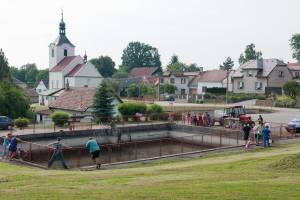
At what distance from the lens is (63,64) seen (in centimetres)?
8975

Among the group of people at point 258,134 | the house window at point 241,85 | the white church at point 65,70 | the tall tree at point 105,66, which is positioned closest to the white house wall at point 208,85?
the house window at point 241,85

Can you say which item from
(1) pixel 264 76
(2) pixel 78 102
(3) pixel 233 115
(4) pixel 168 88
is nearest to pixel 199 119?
(3) pixel 233 115

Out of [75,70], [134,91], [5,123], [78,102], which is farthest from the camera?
[134,91]

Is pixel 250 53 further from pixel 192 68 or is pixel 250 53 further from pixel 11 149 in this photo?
pixel 11 149

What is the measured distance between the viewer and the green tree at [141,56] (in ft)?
587

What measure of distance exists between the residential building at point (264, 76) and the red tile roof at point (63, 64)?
30401 millimetres

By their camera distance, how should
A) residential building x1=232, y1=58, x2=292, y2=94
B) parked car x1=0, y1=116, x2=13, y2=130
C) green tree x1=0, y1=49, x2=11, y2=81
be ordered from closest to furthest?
parked car x1=0, y1=116, x2=13, y2=130, green tree x1=0, y1=49, x2=11, y2=81, residential building x1=232, y1=58, x2=292, y2=94

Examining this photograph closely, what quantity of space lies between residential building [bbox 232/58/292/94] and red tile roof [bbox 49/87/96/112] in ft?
129

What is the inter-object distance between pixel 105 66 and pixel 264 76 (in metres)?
64.6

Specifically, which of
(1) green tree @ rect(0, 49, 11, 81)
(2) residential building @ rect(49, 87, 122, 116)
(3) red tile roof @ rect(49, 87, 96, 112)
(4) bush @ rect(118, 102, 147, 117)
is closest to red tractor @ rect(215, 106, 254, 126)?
(4) bush @ rect(118, 102, 147, 117)

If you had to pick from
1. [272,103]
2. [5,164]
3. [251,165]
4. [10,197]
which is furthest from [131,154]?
[272,103]

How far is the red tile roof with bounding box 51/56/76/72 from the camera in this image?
291ft

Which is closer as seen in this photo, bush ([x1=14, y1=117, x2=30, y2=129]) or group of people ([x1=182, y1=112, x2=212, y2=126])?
bush ([x1=14, y1=117, x2=30, y2=129])

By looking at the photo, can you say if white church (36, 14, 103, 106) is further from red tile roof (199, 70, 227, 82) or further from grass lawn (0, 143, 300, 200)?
grass lawn (0, 143, 300, 200)
